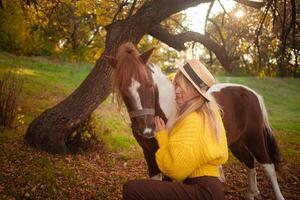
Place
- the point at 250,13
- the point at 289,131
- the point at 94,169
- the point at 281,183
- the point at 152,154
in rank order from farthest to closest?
1. the point at 289,131
2. the point at 250,13
3. the point at 281,183
4. the point at 94,169
5. the point at 152,154

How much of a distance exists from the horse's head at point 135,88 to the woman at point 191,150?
889 mm

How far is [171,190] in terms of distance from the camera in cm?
266

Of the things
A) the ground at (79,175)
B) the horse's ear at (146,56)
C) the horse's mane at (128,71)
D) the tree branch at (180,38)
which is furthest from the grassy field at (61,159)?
the tree branch at (180,38)

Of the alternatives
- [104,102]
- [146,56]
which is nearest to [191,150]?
[146,56]

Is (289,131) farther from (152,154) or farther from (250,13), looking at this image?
(152,154)

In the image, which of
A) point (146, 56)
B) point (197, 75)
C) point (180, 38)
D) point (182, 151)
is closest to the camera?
point (182, 151)

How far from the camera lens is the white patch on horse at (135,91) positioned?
3707 millimetres

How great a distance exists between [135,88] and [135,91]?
0.03m

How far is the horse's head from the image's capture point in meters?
3.71

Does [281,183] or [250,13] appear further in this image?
[250,13]

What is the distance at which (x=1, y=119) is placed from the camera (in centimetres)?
752

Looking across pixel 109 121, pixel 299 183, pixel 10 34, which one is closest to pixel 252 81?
pixel 10 34

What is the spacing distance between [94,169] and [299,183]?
3.98 m

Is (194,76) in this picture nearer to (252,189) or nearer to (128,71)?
(128,71)
